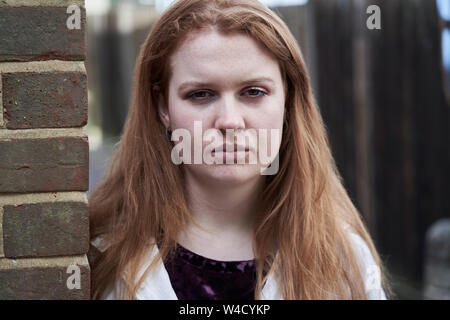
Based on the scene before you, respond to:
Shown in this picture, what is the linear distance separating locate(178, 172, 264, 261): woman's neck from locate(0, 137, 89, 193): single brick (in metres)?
0.56

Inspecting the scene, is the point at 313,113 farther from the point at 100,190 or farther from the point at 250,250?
the point at 100,190

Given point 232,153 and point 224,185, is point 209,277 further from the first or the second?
point 232,153

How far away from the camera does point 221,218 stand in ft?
6.19

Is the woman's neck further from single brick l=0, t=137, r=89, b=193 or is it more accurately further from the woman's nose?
single brick l=0, t=137, r=89, b=193

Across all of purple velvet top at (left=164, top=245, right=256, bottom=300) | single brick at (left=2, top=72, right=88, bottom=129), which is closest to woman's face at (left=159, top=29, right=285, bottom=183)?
purple velvet top at (left=164, top=245, right=256, bottom=300)

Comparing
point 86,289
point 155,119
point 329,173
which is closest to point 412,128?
point 329,173

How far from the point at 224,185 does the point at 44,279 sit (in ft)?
2.13

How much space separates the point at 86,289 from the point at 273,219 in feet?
2.38

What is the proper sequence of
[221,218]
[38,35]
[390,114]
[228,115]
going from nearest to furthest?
[38,35]
[228,115]
[221,218]
[390,114]

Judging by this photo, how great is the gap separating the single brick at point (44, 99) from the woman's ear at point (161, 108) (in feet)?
1.76

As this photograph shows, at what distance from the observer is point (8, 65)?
50.8 inches

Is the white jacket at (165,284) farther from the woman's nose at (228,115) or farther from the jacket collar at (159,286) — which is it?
the woman's nose at (228,115)

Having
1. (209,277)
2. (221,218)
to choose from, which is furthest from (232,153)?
(209,277)

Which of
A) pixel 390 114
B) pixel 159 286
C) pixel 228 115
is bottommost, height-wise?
pixel 159 286
